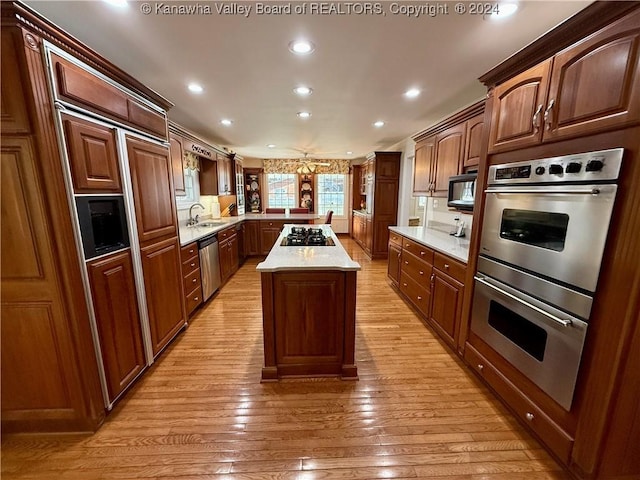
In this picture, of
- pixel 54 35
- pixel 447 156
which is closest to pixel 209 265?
pixel 54 35

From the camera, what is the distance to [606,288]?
1.15 m

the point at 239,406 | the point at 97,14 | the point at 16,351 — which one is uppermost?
the point at 97,14

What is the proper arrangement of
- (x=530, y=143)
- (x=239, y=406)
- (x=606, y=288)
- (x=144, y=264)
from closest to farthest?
(x=606, y=288) < (x=530, y=143) < (x=239, y=406) < (x=144, y=264)

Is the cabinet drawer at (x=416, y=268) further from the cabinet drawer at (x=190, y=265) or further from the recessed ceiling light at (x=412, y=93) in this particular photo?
the cabinet drawer at (x=190, y=265)

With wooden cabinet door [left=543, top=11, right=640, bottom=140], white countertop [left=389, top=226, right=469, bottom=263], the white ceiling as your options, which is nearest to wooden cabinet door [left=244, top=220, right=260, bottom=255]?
the white ceiling

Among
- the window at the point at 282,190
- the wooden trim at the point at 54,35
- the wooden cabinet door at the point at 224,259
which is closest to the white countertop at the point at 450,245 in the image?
the wooden cabinet door at the point at 224,259

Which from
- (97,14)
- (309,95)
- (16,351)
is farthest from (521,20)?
(16,351)

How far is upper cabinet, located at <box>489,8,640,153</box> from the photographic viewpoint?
106 centimetres

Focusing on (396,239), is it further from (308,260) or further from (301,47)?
(301,47)

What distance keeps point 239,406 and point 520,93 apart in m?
2.70

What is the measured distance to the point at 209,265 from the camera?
346 centimetres

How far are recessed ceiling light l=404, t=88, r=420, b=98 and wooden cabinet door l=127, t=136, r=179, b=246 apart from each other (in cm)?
246

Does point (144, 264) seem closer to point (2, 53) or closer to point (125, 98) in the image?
point (125, 98)

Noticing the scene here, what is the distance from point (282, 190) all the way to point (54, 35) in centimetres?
707
